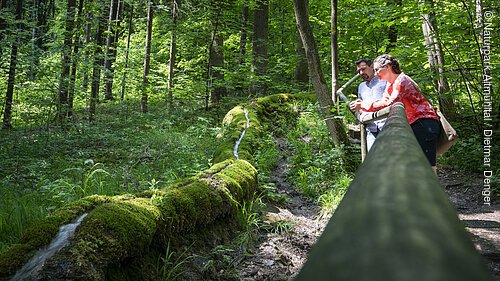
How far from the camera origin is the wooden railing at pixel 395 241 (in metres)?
0.32

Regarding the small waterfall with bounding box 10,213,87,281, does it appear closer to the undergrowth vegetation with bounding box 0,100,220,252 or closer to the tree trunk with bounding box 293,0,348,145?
the undergrowth vegetation with bounding box 0,100,220,252

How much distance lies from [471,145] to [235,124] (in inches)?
228

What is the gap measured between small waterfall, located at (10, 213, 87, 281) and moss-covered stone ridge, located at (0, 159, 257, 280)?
0.04 meters

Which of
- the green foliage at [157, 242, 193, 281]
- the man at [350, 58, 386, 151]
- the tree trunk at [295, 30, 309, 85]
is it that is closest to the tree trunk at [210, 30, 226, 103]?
the tree trunk at [295, 30, 309, 85]

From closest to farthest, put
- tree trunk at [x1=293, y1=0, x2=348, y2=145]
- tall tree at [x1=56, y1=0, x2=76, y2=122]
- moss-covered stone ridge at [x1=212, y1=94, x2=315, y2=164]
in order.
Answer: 1. moss-covered stone ridge at [x1=212, y1=94, x2=315, y2=164]
2. tree trunk at [x1=293, y1=0, x2=348, y2=145]
3. tall tree at [x1=56, y1=0, x2=76, y2=122]

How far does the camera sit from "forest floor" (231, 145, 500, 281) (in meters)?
3.87

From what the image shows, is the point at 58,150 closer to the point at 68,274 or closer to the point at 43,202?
the point at 43,202

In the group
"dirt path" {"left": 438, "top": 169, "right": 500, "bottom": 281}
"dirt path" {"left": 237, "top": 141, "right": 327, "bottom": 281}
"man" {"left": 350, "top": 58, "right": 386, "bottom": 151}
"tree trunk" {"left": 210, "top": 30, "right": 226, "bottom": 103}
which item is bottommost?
"dirt path" {"left": 237, "top": 141, "right": 327, "bottom": 281}

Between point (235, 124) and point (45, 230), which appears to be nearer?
point (45, 230)

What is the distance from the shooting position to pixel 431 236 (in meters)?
0.38

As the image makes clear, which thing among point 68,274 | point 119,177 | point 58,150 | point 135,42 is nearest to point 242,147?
point 119,177

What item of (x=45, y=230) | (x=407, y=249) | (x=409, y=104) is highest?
(x=409, y=104)

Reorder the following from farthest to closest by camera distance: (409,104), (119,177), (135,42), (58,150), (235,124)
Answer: (135,42) → (235,124) → (58,150) → (119,177) → (409,104)

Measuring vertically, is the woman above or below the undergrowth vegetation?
above
